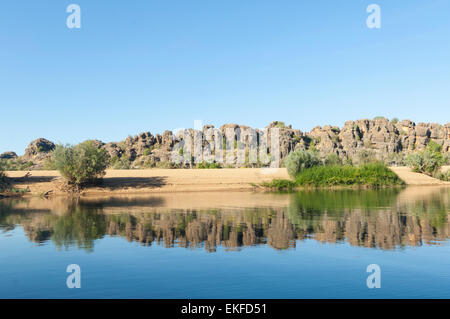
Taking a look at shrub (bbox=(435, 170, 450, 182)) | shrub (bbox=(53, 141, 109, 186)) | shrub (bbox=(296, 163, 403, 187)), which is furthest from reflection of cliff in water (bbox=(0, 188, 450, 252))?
shrub (bbox=(435, 170, 450, 182))

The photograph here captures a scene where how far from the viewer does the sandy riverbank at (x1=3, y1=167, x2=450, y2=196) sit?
4800 centimetres

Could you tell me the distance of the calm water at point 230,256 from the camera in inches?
377

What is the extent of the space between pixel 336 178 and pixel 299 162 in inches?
235

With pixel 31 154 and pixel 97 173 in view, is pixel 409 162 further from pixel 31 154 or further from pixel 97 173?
pixel 31 154

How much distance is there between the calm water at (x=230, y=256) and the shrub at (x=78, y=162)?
24.3 metres

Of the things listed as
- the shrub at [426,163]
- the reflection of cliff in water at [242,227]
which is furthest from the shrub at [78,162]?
the shrub at [426,163]

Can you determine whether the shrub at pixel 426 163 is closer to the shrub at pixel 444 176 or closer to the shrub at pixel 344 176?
the shrub at pixel 444 176

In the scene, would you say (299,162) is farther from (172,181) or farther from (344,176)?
(172,181)

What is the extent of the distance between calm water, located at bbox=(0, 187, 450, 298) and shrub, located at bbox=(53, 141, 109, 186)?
24.3 meters

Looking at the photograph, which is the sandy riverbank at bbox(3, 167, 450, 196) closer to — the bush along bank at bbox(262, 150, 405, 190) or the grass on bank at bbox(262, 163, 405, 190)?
the bush along bank at bbox(262, 150, 405, 190)

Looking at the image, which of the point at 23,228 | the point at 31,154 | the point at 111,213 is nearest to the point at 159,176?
the point at 111,213

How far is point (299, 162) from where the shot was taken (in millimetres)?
56406
